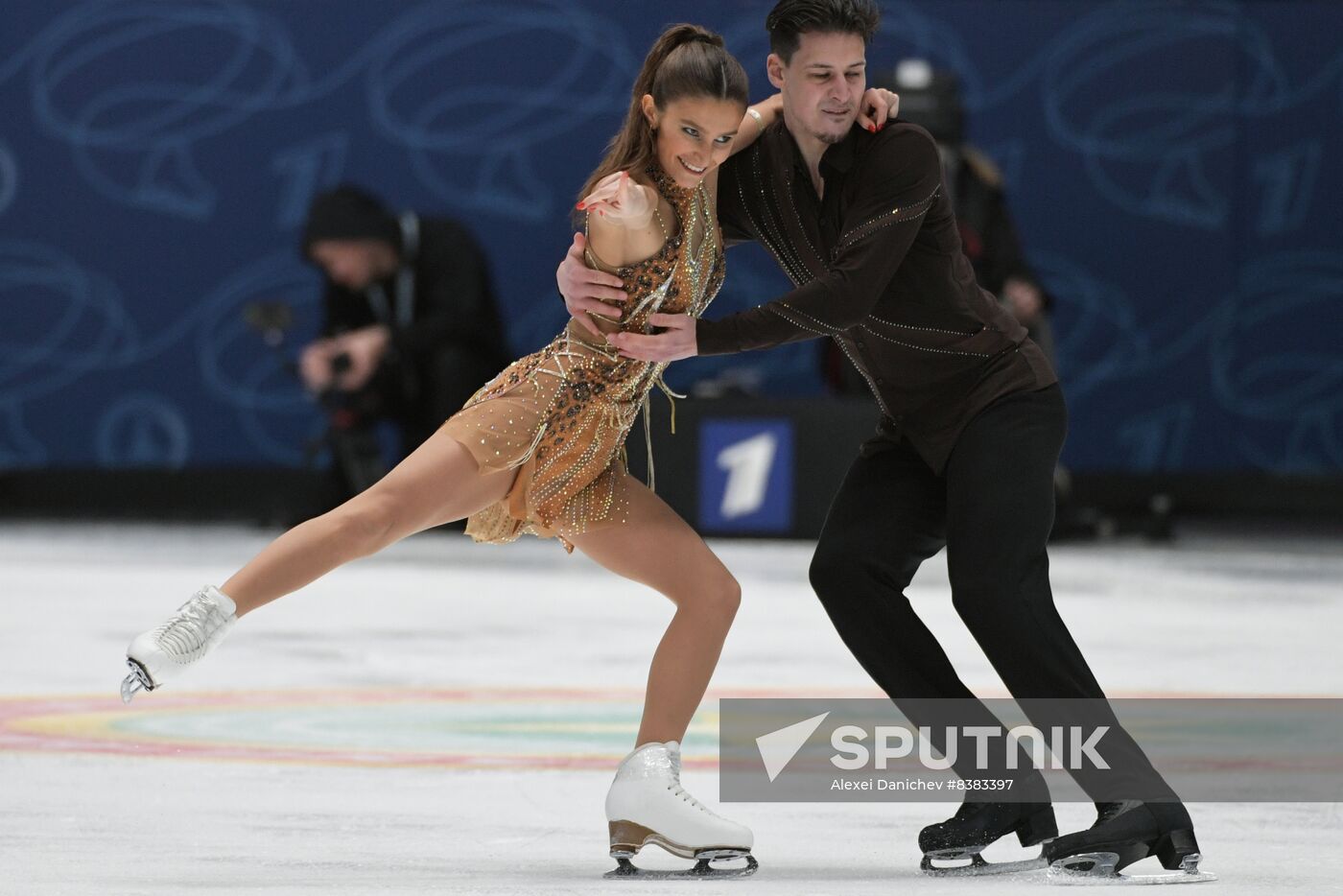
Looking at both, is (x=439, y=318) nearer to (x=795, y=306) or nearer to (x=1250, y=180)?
(x=1250, y=180)

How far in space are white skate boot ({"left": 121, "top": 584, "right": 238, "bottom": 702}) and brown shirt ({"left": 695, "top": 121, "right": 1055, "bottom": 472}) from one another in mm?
801

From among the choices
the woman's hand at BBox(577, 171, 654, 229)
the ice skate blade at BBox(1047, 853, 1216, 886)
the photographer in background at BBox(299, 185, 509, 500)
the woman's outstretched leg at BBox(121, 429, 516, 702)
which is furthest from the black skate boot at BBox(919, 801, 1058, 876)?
the photographer in background at BBox(299, 185, 509, 500)

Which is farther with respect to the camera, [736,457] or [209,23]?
[209,23]

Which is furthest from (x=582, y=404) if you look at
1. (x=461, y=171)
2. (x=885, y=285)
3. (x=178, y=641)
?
(x=461, y=171)

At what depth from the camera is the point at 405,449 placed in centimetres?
925

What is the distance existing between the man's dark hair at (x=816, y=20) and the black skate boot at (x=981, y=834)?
48.0 inches

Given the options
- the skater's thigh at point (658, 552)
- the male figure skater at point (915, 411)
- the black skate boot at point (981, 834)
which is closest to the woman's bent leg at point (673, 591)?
the skater's thigh at point (658, 552)

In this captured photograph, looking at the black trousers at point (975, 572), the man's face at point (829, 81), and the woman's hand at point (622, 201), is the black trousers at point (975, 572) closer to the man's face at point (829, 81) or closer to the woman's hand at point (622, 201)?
the man's face at point (829, 81)

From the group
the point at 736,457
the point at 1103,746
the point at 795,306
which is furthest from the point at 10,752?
the point at 736,457

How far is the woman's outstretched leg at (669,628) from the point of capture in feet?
9.53

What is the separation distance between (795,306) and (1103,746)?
80 centimetres

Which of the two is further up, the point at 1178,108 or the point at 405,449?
the point at 1178,108

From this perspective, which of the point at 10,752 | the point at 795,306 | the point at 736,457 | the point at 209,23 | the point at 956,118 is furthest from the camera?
the point at 209,23

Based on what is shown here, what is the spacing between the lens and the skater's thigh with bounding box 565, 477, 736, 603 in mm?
2971
